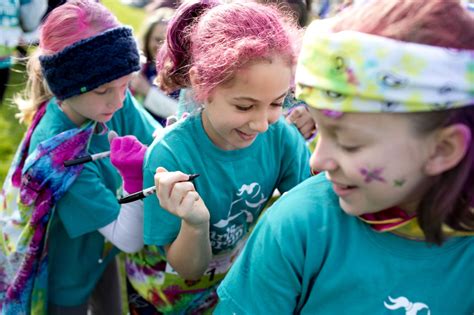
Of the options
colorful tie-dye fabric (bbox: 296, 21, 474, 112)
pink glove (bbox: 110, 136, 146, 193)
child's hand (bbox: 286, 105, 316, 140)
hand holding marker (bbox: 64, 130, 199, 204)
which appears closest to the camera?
colorful tie-dye fabric (bbox: 296, 21, 474, 112)

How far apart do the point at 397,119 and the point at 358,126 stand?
0.07 m

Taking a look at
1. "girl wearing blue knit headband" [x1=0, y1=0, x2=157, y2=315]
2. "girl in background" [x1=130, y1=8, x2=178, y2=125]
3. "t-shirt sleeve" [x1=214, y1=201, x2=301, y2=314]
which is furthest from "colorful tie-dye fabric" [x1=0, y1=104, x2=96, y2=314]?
"girl in background" [x1=130, y1=8, x2=178, y2=125]

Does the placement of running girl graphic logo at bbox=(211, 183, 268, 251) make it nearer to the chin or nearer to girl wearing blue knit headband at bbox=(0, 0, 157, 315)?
girl wearing blue knit headband at bbox=(0, 0, 157, 315)

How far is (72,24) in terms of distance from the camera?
2.17 metres

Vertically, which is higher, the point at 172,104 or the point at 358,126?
the point at 358,126

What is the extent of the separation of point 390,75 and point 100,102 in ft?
4.29

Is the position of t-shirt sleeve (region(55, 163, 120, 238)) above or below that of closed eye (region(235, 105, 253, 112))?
below

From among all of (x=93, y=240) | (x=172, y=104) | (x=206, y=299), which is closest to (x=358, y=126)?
A: (x=206, y=299)

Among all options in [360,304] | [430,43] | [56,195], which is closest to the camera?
[430,43]

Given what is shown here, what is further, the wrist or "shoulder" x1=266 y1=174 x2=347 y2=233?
the wrist

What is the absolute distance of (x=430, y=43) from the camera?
1.15 meters

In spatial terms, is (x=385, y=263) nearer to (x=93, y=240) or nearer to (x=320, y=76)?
(x=320, y=76)

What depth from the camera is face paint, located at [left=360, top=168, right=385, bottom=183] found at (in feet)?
4.05

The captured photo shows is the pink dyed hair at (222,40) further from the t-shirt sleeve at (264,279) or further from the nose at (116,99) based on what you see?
the t-shirt sleeve at (264,279)
